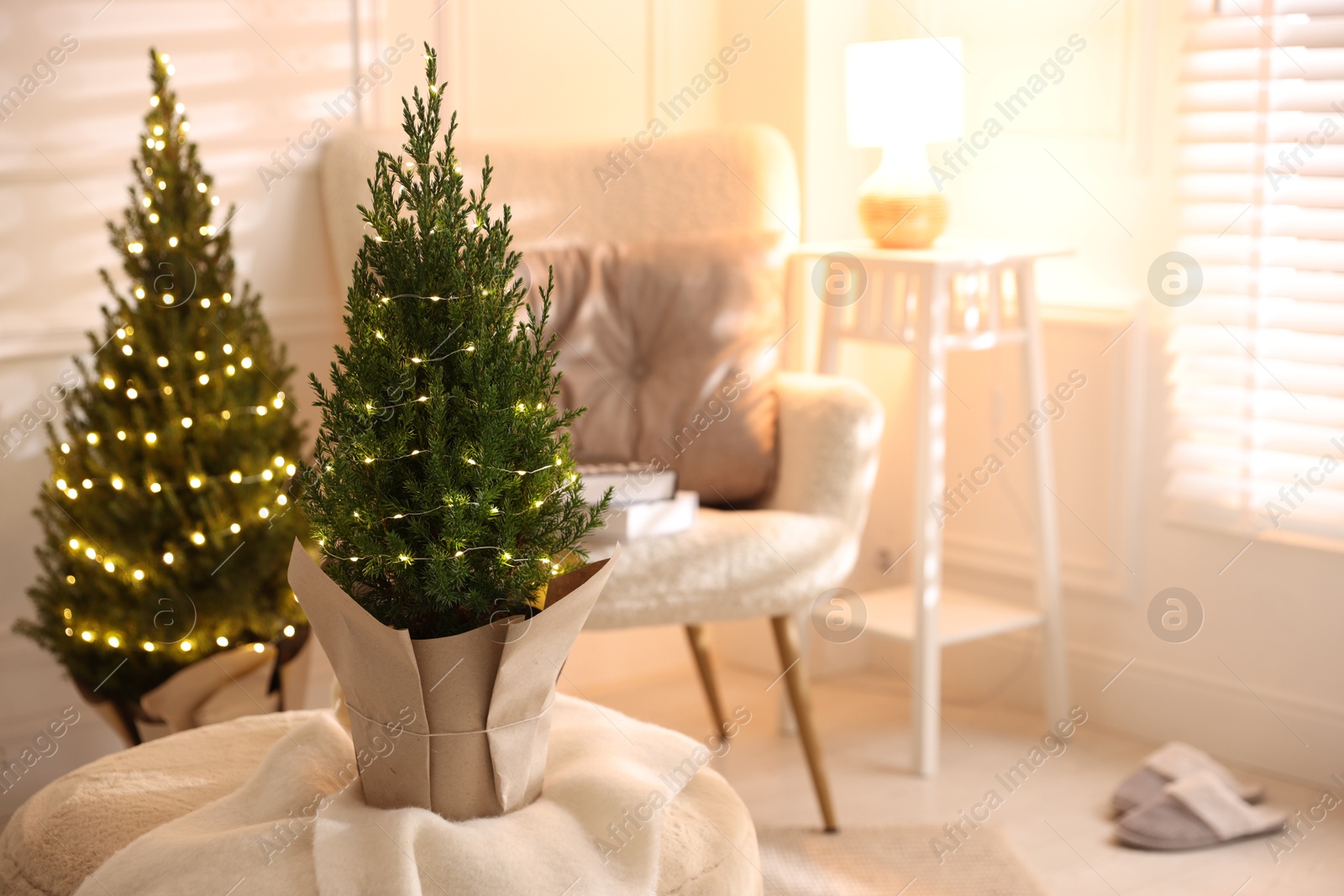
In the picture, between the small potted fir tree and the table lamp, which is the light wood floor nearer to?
the table lamp

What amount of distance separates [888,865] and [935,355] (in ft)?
2.84

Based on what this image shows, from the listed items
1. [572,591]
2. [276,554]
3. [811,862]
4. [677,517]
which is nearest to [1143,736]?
[811,862]

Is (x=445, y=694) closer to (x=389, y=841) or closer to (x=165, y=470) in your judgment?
(x=389, y=841)

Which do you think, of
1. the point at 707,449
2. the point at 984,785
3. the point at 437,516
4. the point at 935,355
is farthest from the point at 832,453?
the point at 437,516

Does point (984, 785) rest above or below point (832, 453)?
below

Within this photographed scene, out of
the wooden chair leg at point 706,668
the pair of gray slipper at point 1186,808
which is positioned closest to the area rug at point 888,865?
the pair of gray slipper at point 1186,808

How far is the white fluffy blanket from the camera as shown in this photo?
898 mm

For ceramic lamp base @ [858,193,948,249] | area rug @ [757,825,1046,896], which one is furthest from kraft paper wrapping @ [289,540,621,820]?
ceramic lamp base @ [858,193,948,249]

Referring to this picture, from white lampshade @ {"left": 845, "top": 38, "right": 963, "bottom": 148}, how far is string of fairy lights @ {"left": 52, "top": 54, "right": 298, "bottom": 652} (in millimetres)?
1157

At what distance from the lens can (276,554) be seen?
1962 mm

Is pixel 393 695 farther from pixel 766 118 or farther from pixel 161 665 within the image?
pixel 766 118

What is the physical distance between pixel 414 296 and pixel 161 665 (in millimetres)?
1207

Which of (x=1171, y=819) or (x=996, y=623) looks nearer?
(x=1171, y=819)

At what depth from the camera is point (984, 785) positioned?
89.3 inches
